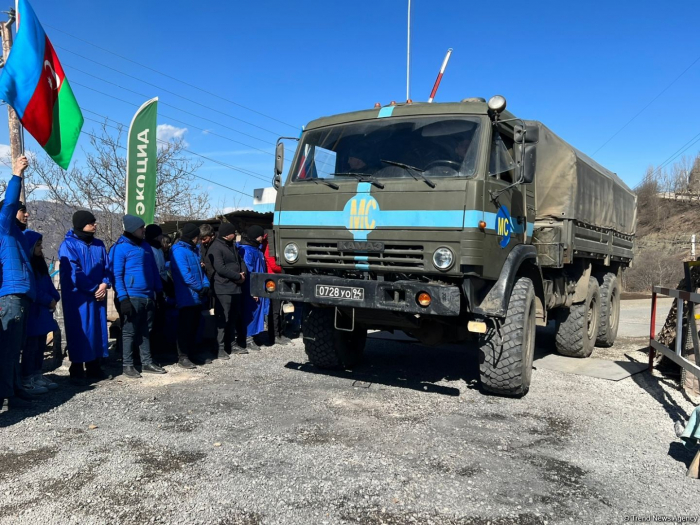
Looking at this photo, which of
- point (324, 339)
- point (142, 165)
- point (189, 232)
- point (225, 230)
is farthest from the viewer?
point (142, 165)

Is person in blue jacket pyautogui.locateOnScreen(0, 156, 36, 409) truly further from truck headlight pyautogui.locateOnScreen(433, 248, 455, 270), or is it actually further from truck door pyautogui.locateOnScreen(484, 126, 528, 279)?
truck door pyautogui.locateOnScreen(484, 126, 528, 279)

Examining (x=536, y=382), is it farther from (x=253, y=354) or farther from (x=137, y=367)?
(x=137, y=367)

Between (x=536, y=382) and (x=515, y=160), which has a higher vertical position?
(x=515, y=160)

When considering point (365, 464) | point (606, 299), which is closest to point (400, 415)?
point (365, 464)

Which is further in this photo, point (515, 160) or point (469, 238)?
point (515, 160)

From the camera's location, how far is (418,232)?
4656 millimetres

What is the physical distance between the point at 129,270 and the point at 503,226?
3919mm

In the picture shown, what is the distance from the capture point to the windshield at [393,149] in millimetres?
4859

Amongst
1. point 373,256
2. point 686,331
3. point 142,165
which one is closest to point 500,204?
point 373,256

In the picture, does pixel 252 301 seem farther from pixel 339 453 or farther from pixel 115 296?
pixel 339 453

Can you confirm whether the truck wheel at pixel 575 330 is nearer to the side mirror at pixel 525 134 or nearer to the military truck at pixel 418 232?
the military truck at pixel 418 232

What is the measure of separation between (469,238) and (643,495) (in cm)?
225

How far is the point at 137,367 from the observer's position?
610 cm

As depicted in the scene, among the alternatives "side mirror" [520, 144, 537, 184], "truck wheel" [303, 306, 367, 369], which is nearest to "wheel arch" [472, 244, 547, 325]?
"side mirror" [520, 144, 537, 184]
